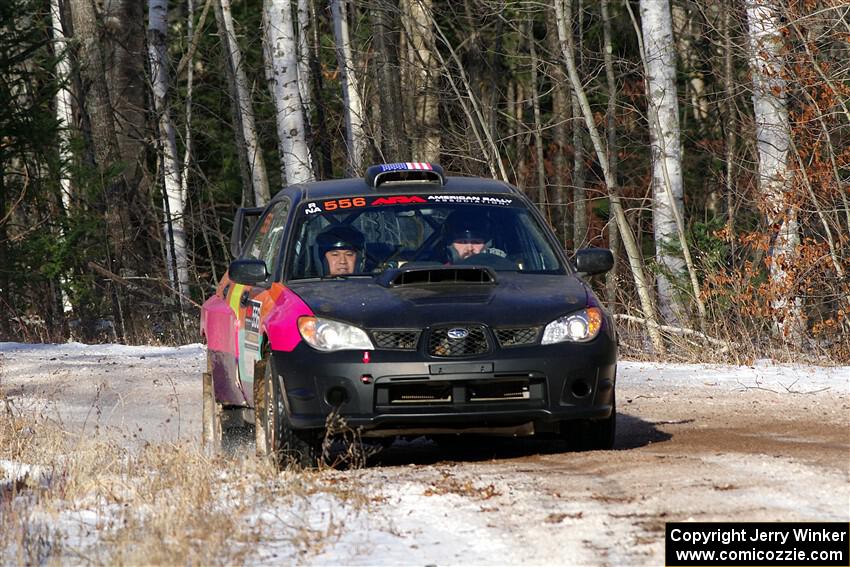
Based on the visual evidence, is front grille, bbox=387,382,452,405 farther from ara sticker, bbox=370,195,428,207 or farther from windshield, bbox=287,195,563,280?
ara sticker, bbox=370,195,428,207

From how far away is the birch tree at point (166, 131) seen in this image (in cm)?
3020

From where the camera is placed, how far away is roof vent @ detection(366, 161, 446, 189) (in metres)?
9.76

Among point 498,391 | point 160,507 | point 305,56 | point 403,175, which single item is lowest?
point 160,507

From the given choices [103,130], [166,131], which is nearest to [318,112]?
[166,131]

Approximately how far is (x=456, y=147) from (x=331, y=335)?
1451 cm

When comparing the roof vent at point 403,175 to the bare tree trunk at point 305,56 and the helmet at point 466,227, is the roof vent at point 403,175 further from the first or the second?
the bare tree trunk at point 305,56

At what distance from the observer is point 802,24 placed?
16078mm

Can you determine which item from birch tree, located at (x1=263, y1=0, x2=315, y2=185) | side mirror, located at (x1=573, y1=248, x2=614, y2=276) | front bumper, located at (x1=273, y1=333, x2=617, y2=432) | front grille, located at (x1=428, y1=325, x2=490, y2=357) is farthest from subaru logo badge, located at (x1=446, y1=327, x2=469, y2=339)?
birch tree, located at (x1=263, y1=0, x2=315, y2=185)

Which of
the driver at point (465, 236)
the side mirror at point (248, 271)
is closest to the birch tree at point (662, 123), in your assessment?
the driver at point (465, 236)

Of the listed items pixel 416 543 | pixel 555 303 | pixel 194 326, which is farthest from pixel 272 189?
pixel 416 543

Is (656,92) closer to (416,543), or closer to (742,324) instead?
(742,324)

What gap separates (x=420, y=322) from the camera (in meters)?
8.13

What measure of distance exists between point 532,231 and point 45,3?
3394 centimetres

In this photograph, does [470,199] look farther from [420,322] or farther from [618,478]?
[618,478]
